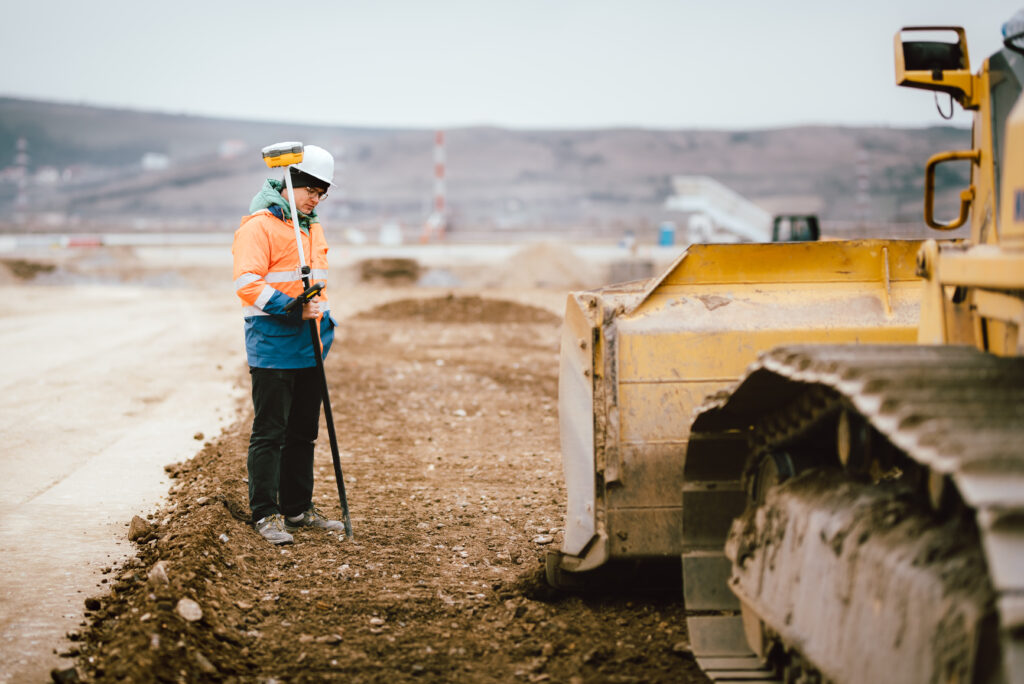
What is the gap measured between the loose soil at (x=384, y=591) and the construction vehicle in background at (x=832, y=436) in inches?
12.3

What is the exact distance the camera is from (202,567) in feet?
Answer: 14.6

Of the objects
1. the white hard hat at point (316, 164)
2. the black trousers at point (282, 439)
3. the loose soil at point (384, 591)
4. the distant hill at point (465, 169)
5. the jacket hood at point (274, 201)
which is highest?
the distant hill at point (465, 169)

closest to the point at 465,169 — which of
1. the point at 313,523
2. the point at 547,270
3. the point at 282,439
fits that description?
the point at 547,270

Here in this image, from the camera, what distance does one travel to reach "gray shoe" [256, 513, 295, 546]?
5137 mm

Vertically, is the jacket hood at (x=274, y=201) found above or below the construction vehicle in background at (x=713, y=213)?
below

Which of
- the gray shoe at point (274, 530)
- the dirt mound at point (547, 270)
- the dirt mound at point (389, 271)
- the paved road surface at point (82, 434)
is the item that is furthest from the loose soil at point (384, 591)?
the dirt mound at point (389, 271)

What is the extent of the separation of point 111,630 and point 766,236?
3313 centimetres

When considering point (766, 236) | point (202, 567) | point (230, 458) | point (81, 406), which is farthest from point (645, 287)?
point (766, 236)

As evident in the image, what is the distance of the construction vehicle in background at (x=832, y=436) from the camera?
206cm

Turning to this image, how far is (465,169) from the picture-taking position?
67125 mm

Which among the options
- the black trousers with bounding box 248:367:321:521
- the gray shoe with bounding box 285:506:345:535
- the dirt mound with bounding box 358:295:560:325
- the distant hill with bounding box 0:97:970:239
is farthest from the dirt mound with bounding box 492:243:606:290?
the distant hill with bounding box 0:97:970:239

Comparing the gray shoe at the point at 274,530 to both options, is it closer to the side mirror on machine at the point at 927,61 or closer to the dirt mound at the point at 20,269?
the side mirror on machine at the point at 927,61

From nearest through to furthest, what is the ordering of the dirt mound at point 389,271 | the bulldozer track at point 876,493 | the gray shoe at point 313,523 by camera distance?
1. the bulldozer track at point 876,493
2. the gray shoe at point 313,523
3. the dirt mound at point 389,271

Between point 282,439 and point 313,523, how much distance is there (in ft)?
1.92
